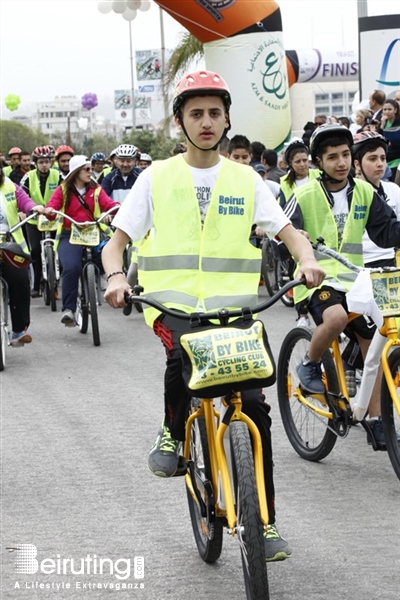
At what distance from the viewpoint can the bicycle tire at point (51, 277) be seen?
14.4m

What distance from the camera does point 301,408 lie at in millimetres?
6891

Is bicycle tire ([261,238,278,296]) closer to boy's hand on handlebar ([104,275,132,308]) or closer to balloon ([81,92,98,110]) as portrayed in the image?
boy's hand on handlebar ([104,275,132,308])

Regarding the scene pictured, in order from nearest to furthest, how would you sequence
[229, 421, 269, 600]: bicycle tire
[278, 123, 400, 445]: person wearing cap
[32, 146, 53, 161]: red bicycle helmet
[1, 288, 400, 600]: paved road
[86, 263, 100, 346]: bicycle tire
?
[229, 421, 269, 600]: bicycle tire → [1, 288, 400, 600]: paved road → [278, 123, 400, 445]: person wearing cap → [86, 263, 100, 346]: bicycle tire → [32, 146, 53, 161]: red bicycle helmet

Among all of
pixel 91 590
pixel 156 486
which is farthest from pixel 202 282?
pixel 156 486

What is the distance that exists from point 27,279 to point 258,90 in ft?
32.2

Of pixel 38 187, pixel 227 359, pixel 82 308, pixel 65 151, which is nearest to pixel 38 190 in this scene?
pixel 38 187

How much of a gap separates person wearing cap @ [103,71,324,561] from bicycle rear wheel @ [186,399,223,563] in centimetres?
11

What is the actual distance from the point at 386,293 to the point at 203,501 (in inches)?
64.0

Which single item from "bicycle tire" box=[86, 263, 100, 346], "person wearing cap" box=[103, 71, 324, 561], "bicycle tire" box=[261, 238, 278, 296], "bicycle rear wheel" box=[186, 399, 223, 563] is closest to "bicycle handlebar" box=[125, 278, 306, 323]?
"person wearing cap" box=[103, 71, 324, 561]

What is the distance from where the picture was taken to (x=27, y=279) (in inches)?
433

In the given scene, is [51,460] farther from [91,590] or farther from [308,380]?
[91,590]

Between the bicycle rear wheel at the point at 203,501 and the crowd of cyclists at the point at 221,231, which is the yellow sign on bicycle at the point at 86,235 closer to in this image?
the crowd of cyclists at the point at 221,231

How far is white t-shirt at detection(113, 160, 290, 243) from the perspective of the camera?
4688 mm

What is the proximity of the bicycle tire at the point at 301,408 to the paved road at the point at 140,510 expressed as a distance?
0.11 m
